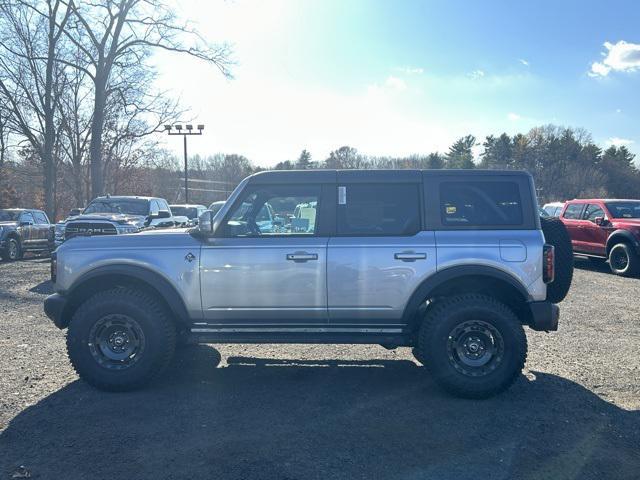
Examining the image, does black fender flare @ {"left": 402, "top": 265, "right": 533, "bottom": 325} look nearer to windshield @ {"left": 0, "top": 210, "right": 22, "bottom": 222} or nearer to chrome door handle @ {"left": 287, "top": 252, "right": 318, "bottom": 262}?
chrome door handle @ {"left": 287, "top": 252, "right": 318, "bottom": 262}

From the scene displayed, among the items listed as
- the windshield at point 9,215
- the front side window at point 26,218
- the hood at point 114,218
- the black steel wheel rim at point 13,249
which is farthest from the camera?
the front side window at point 26,218

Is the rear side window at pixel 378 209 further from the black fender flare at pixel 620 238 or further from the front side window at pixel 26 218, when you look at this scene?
the front side window at pixel 26 218

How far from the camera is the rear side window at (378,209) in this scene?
16.0 feet

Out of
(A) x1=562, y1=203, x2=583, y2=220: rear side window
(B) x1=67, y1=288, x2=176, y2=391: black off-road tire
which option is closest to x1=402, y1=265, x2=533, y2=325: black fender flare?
(B) x1=67, y1=288, x2=176, y2=391: black off-road tire

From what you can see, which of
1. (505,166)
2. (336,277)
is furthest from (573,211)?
(505,166)

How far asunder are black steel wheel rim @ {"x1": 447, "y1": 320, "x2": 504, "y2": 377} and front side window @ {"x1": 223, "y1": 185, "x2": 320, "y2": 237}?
1685 mm

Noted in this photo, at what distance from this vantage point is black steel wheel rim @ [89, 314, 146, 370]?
4.83 meters

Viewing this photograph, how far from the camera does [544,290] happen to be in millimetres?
4734

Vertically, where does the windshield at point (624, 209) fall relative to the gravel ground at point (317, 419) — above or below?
above

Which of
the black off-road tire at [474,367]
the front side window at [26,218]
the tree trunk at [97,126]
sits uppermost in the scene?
the tree trunk at [97,126]

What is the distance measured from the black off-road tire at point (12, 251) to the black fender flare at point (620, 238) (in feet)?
57.7

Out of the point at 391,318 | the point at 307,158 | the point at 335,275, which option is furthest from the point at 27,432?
the point at 307,158

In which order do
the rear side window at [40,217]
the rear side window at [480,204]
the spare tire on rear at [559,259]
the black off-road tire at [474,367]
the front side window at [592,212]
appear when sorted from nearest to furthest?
the black off-road tire at [474,367] < the rear side window at [480,204] < the spare tire on rear at [559,259] < the front side window at [592,212] < the rear side window at [40,217]

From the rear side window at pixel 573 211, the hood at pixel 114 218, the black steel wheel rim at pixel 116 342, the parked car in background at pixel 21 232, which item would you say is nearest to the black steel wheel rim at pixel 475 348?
the black steel wheel rim at pixel 116 342
